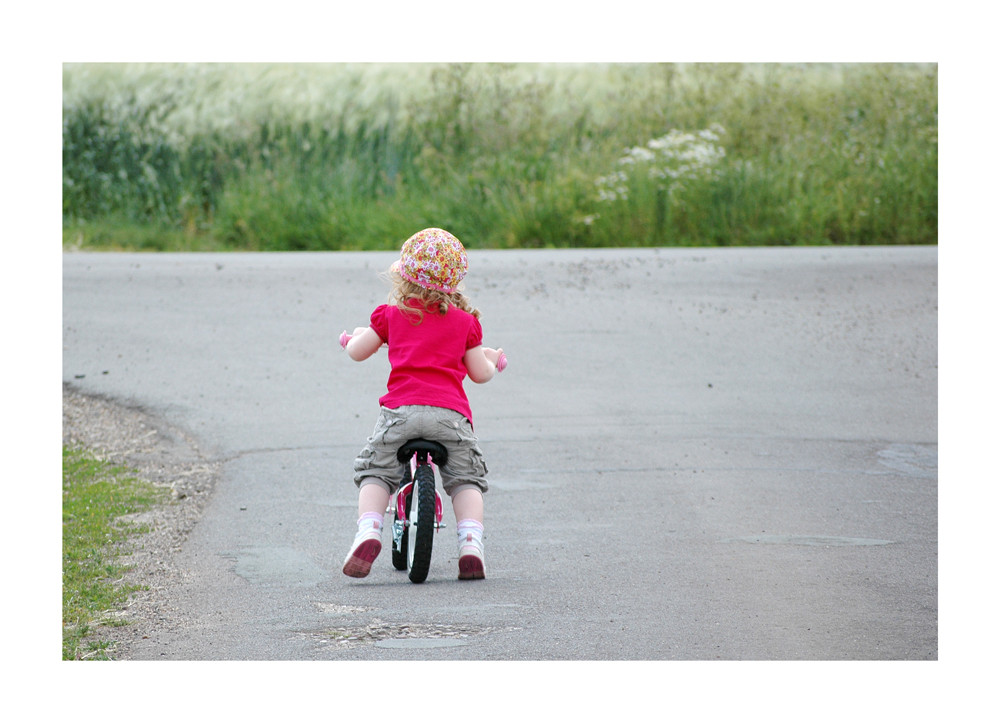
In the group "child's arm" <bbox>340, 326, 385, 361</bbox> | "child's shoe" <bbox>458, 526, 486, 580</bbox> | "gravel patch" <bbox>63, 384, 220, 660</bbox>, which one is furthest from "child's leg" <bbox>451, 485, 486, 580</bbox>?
"gravel patch" <bbox>63, 384, 220, 660</bbox>

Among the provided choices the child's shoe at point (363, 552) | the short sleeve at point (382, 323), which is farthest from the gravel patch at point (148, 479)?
the short sleeve at point (382, 323)

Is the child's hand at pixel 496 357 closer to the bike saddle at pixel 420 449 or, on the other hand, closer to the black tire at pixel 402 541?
the bike saddle at pixel 420 449

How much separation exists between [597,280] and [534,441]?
4.72 m

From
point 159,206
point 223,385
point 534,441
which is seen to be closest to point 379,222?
point 159,206

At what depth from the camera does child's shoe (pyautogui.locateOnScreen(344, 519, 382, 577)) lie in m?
4.75

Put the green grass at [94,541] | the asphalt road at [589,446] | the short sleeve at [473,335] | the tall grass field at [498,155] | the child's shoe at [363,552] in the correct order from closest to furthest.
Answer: the asphalt road at [589,446]
the green grass at [94,541]
the child's shoe at [363,552]
the short sleeve at [473,335]
the tall grass field at [498,155]

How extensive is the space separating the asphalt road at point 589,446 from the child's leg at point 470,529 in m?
0.15

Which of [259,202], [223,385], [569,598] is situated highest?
[259,202]

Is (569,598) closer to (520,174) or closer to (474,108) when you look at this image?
(520,174)

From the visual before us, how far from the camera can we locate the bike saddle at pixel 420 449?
15.7 feet

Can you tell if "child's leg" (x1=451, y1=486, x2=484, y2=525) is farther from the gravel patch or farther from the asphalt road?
the gravel patch

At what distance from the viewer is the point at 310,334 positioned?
1071cm

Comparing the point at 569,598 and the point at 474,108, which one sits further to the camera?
the point at 474,108

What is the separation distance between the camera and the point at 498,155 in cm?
1574
